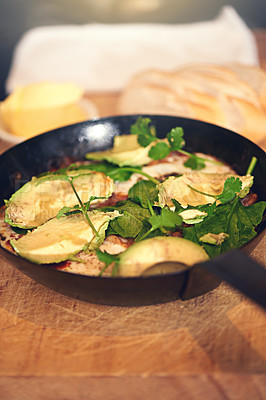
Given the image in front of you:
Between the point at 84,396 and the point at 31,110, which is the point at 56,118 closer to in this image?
the point at 31,110

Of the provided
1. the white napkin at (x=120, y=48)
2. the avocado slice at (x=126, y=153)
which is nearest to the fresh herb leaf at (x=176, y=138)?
the avocado slice at (x=126, y=153)

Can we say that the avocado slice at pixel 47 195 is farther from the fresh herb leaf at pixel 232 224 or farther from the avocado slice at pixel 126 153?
the fresh herb leaf at pixel 232 224

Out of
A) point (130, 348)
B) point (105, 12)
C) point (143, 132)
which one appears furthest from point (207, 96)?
point (105, 12)

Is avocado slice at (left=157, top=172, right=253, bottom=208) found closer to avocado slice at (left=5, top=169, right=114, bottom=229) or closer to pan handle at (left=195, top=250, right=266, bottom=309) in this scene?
avocado slice at (left=5, top=169, right=114, bottom=229)

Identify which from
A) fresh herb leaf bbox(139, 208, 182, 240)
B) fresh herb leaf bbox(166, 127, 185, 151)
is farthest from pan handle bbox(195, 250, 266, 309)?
fresh herb leaf bbox(166, 127, 185, 151)

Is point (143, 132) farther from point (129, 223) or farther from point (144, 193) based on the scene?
point (129, 223)

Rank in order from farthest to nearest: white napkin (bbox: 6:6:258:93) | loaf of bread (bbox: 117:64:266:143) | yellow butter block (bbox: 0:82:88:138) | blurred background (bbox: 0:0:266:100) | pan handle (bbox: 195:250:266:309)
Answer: blurred background (bbox: 0:0:266:100) < white napkin (bbox: 6:6:258:93) < yellow butter block (bbox: 0:82:88:138) < loaf of bread (bbox: 117:64:266:143) < pan handle (bbox: 195:250:266:309)

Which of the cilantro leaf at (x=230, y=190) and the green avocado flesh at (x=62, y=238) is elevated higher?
the cilantro leaf at (x=230, y=190)
